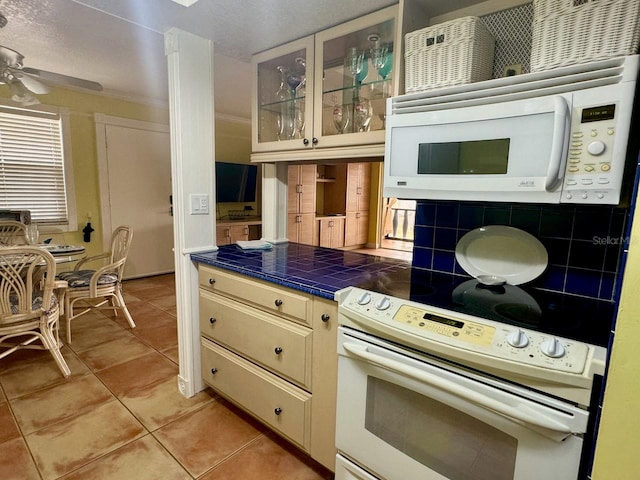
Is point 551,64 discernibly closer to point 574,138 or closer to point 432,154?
point 574,138

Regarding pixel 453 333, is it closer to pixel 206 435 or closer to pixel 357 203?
pixel 206 435

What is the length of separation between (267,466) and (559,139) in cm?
169

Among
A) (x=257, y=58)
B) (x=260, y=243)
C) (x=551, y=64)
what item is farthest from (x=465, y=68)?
(x=260, y=243)

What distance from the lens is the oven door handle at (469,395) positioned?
2.68 ft

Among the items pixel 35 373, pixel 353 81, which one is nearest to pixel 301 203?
pixel 353 81

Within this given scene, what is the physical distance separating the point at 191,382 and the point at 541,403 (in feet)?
5.91

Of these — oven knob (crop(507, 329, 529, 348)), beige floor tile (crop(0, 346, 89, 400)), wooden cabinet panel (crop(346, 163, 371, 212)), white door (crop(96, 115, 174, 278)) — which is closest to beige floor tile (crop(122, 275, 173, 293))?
white door (crop(96, 115, 174, 278))

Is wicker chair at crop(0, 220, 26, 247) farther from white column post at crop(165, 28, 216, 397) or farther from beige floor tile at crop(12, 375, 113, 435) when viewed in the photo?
white column post at crop(165, 28, 216, 397)

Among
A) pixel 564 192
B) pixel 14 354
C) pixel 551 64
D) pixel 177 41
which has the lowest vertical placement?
pixel 14 354

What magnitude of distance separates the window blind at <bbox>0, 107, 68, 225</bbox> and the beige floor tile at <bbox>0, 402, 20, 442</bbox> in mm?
2503

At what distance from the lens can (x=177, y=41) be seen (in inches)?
67.6

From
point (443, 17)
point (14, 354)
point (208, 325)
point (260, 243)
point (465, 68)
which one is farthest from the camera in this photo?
point (14, 354)

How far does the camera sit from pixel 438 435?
1052 millimetres

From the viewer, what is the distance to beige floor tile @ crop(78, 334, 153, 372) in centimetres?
241
